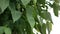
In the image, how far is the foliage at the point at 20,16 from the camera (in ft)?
2.60

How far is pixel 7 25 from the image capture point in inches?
33.9

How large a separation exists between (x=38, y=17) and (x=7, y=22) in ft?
0.72

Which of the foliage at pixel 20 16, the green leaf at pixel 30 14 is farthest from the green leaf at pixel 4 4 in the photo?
the green leaf at pixel 30 14

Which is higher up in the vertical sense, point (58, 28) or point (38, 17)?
point (38, 17)

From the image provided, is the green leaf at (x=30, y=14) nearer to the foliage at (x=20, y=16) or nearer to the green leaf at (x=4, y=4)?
the foliage at (x=20, y=16)

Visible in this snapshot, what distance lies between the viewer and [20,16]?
2.71ft

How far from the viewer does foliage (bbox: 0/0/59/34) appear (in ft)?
2.60

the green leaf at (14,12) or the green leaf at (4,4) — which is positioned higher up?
the green leaf at (4,4)

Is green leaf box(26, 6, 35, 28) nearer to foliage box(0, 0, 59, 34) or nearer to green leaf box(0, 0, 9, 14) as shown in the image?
foliage box(0, 0, 59, 34)

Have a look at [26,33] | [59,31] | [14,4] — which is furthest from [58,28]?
[14,4]

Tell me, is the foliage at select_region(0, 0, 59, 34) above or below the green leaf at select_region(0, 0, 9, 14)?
below

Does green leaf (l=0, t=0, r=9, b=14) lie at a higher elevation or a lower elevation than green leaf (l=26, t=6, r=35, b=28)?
higher

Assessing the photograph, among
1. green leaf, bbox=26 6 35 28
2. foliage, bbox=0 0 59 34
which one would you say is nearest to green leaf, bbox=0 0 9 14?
foliage, bbox=0 0 59 34

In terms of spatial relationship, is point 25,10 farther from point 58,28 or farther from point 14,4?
point 58,28
